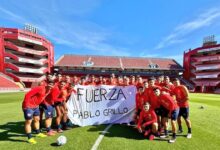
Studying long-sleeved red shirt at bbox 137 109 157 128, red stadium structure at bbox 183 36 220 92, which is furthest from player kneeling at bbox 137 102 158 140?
red stadium structure at bbox 183 36 220 92

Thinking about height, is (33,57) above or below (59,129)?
above

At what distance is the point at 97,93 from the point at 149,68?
60.7 m

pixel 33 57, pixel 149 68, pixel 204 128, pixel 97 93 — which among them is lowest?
pixel 204 128

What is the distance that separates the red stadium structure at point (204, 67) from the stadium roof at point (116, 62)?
573 centimetres

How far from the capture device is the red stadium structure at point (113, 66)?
6756 centimetres

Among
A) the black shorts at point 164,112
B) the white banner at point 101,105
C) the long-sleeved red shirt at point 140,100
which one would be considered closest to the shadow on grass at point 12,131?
the white banner at point 101,105

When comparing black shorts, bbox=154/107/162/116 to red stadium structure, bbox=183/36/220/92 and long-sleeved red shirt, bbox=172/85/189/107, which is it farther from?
red stadium structure, bbox=183/36/220/92

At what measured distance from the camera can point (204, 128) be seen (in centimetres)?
922

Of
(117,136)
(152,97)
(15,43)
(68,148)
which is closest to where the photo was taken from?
(68,148)

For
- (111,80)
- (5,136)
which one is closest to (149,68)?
(111,80)

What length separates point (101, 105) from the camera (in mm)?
9641

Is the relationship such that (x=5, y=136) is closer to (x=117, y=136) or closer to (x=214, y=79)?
(x=117, y=136)

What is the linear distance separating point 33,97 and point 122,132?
3728mm

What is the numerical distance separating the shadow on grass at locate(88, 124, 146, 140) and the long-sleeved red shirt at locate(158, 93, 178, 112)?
147 centimetres
